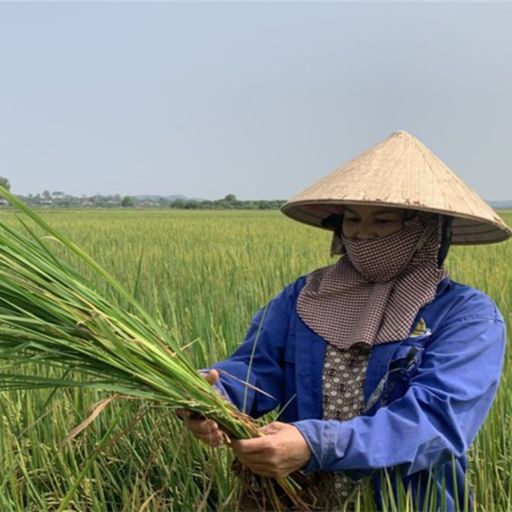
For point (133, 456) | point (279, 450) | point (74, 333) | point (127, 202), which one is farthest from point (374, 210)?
point (127, 202)

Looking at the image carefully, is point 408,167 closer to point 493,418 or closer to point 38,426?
point 493,418

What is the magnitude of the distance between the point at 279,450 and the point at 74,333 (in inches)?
13.3

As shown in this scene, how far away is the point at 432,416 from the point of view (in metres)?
1.08

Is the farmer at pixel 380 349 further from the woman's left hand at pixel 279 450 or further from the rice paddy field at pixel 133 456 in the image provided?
the rice paddy field at pixel 133 456

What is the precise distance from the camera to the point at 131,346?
38.4 inches

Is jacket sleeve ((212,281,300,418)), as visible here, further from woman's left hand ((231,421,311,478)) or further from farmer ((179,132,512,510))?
woman's left hand ((231,421,311,478))

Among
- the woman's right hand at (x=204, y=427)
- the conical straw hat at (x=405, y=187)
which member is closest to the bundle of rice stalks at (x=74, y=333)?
the woman's right hand at (x=204, y=427)

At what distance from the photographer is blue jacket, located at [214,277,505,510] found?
1044mm

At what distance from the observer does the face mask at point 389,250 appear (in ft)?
4.07

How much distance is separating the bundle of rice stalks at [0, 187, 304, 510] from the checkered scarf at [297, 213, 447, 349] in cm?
30

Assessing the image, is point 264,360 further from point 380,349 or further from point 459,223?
point 459,223

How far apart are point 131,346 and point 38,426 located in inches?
37.5

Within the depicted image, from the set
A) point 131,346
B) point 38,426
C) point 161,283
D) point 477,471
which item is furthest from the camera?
point 161,283

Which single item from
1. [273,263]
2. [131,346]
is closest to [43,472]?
[131,346]
